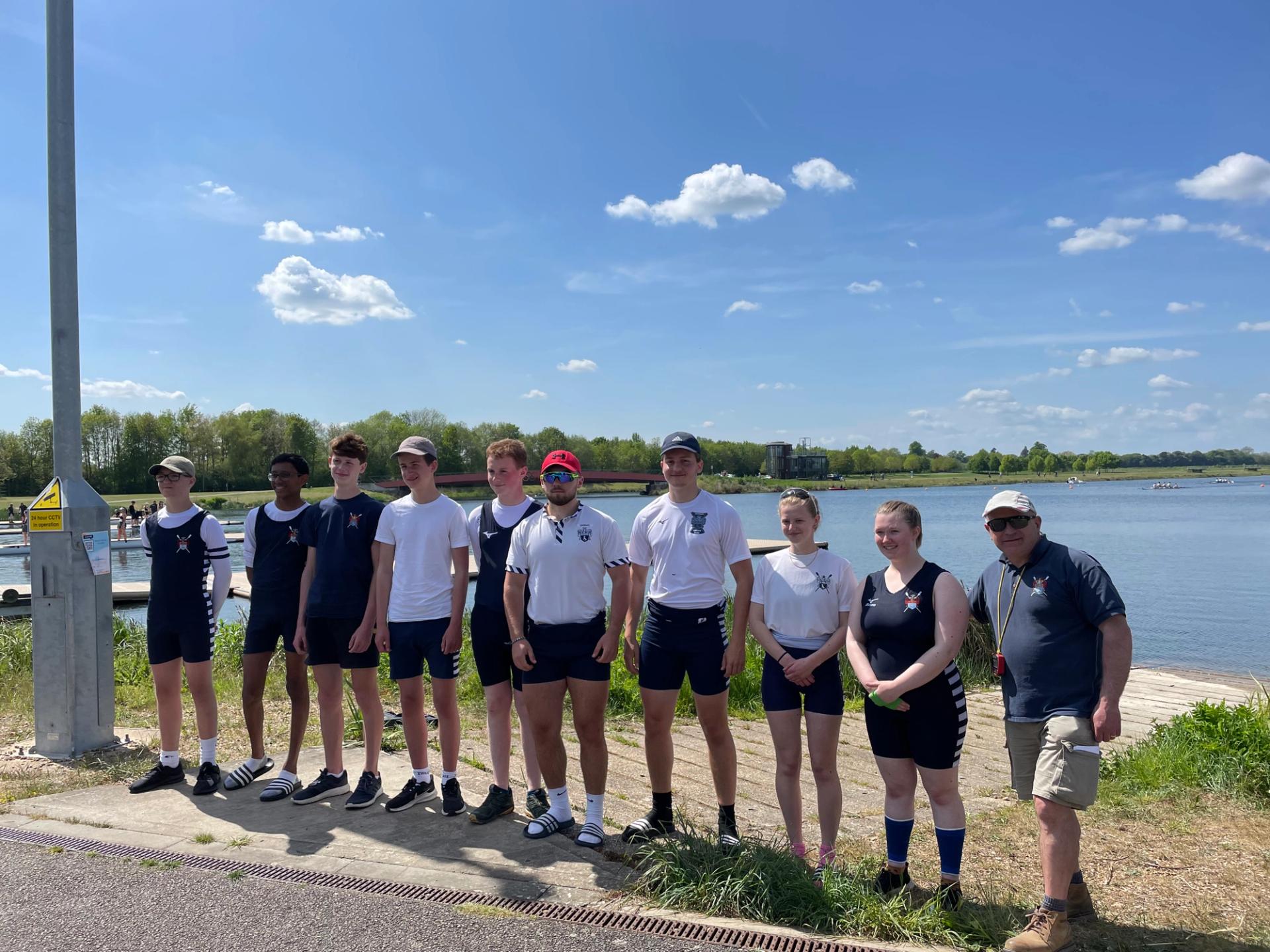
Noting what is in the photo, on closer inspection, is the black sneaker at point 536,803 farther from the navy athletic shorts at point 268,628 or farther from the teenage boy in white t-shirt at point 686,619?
the navy athletic shorts at point 268,628

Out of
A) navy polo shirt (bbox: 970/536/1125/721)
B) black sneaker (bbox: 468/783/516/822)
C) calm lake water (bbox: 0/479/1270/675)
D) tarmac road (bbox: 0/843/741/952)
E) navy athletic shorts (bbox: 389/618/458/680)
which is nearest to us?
tarmac road (bbox: 0/843/741/952)

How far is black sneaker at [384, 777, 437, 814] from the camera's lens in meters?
4.56

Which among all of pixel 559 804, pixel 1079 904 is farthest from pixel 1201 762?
pixel 559 804

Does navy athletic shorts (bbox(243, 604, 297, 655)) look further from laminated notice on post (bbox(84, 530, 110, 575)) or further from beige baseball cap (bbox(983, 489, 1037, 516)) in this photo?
beige baseball cap (bbox(983, 489, 1037, 516))

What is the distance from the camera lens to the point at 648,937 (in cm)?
310

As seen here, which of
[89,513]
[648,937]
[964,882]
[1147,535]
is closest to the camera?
[648,937]

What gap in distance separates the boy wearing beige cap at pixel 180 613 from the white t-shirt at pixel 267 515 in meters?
0.14

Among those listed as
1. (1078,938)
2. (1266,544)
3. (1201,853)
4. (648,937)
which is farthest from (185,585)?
(1266,544)

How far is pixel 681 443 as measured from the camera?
4.21 m

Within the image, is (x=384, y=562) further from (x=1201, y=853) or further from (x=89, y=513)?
(x=1201, y=853)

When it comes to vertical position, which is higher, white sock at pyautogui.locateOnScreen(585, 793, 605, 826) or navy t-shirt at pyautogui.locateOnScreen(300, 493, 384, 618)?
navy t-shirt at pyautogui.locateOnScreen(300, 493, 384, 618)

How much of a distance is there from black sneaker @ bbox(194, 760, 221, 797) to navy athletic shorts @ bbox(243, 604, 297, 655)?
2.22ft

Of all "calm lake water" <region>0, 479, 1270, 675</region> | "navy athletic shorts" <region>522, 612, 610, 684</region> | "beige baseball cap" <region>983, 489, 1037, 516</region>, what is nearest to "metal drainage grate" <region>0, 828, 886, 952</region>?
"navy athletic shorts" <region>522, 612, 610, 684</region>

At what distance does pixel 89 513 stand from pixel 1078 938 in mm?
6269
